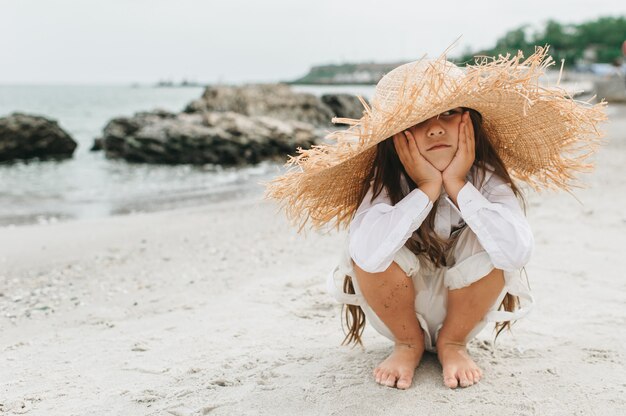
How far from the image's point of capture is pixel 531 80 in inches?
84.0

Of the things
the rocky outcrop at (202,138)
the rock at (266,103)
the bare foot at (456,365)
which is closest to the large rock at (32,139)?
the rocky outcrop at (202,138)

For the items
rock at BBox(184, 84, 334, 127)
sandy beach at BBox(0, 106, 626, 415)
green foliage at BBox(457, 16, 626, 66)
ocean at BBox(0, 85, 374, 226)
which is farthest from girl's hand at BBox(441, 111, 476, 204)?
green foliage at BBox(457, 16, 626, 66)

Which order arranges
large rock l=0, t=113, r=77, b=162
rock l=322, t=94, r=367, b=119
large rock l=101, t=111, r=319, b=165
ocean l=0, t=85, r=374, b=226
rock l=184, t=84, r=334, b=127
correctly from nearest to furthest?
ocean l=0, t=85, r=374, b=226
large rock l=101, t=111, r=319, b=165
large rock l=0, t=113, r=77, b=162
rock l=184, t=84, r=334, b=127
rock l=322, t=94, r=367, b=119

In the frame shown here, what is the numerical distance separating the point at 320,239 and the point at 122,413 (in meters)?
2.94

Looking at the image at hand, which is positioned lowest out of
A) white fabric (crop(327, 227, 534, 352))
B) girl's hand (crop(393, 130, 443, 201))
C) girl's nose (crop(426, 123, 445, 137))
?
white fabric (crop(327, 227, 534, 352))

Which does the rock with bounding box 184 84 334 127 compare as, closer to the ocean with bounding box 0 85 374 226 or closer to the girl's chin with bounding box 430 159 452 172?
the ocean with bounding box 0 85 374 226

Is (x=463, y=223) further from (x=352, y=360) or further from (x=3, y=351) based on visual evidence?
(x=3, y=351)

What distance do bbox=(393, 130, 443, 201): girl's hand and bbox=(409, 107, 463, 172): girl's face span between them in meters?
0.02

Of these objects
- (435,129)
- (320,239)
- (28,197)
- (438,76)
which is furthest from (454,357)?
(28,197)

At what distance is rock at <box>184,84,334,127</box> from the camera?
23094 mm

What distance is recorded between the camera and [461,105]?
2.15 metres

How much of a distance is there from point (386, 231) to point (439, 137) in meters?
0.41

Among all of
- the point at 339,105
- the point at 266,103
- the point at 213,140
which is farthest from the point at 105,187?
the point at 339,105

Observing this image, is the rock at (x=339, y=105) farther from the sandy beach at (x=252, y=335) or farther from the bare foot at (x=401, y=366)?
the bare foot at (x=401, y=366)
